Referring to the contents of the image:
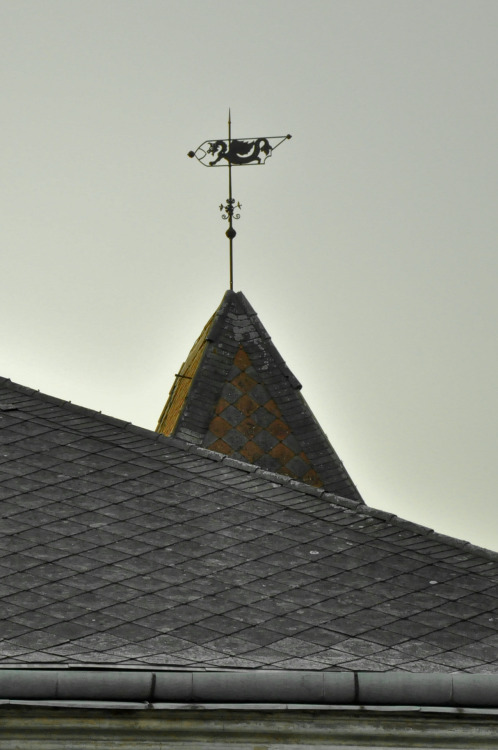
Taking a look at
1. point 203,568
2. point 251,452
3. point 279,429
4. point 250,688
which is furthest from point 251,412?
point 250,688

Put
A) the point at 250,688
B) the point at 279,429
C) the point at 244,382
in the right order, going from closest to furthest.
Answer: the point at 250,688
the point at 279,429
the point at 244,382

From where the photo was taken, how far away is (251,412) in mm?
20594

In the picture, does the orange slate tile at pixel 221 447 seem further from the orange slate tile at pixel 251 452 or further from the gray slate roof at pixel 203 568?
the gray slate roof at pixel 203 568

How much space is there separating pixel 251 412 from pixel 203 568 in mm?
8239

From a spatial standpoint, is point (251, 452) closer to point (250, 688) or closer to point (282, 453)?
point (282, 453)

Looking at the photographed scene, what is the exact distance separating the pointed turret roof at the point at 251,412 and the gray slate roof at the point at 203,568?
585 centimetres

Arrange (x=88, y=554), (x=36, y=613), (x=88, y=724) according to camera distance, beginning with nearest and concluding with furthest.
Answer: (x=88, y=724) < (x=36, y=613) < (x=88, y=554)

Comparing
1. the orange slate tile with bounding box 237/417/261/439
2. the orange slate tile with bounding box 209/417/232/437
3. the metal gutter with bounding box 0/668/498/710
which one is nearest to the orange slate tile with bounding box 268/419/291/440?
the orange slate tile with bounding box 237/417/261/439

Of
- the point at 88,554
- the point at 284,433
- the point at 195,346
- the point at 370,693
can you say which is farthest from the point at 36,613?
the point at 195,346

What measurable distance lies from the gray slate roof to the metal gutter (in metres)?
0.16

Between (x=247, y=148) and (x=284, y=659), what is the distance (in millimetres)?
11152

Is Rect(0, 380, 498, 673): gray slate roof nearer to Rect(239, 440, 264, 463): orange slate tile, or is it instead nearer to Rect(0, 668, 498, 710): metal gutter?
Rect(0, 668, 498, 710): metal gutter

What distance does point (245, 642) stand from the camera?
1145 cm

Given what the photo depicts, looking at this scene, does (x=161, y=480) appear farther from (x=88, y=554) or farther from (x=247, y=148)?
(x=247, y=148)
